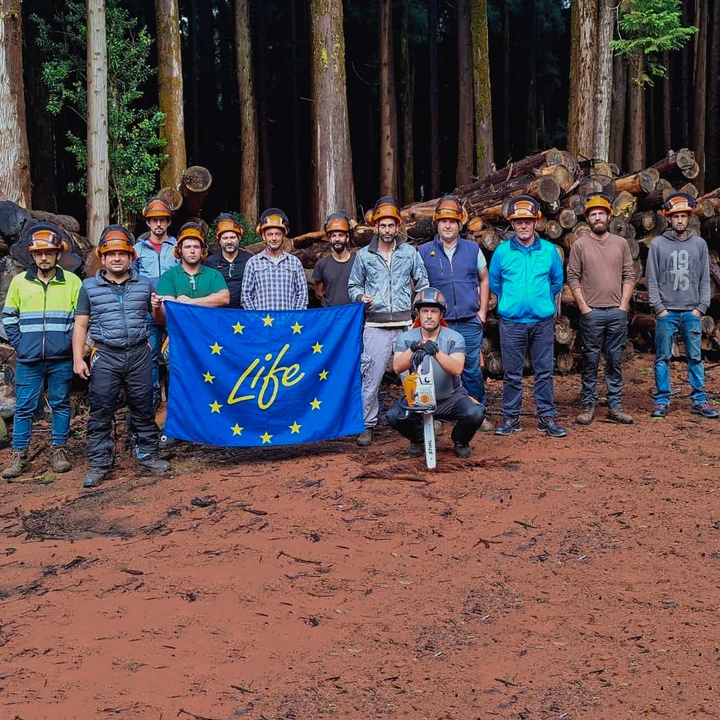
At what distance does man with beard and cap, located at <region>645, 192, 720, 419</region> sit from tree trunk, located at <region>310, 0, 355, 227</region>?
23.2ft

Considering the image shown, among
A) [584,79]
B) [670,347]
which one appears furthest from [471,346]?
[584,79]

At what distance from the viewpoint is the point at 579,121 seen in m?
17.1

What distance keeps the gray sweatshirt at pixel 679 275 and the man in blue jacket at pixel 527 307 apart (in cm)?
134

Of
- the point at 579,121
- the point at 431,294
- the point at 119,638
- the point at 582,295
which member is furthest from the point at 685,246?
the point at 579,121

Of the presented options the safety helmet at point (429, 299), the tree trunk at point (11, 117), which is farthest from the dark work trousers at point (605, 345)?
the tree trunk at point (11, 117)

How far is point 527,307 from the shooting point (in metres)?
8.48

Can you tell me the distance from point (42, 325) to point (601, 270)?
5.46 m

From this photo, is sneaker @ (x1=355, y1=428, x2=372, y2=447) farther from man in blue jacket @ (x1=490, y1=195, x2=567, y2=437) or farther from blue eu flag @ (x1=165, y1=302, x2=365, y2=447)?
man in blue jacket @ (x1=490, y1=195, x2=567, y2=437)

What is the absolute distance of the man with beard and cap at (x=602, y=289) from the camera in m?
8.82

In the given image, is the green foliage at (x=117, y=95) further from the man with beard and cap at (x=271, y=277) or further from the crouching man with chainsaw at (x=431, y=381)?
the crouching man with chainsaw at (x=431, y=381)

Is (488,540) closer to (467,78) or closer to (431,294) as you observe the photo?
(431,294)

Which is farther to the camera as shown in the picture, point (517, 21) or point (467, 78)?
point (517, 21)

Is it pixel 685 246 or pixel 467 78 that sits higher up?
pixel 467 78

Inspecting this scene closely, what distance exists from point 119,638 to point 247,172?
18.8 metres
